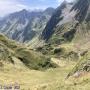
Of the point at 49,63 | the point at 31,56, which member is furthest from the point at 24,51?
the point at 49,63

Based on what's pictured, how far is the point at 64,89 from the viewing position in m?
41.9

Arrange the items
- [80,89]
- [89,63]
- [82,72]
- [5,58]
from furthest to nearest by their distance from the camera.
A: [5,58]
[89,63]
[82,72]
[80,89]

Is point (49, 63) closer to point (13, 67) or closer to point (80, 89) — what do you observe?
point (13, 67)

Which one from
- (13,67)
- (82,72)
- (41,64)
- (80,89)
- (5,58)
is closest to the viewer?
(80,89)

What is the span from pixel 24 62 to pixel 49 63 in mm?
19191

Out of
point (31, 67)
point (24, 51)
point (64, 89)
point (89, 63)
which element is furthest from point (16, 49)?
point (64, 89)

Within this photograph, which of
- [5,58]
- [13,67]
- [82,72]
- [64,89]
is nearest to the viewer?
[64,89]

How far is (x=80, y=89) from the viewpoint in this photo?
39.1 metres

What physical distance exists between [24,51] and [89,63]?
121549 millimetres

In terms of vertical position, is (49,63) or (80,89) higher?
(80,89)

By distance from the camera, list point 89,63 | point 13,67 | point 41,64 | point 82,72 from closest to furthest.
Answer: point 82,72
point 89,63
point 13,67
point 41,64

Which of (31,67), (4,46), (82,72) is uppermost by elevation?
(82,72)

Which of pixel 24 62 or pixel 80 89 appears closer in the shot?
pixel 80 89

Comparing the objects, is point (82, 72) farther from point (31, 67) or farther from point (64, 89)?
point (31, 67)
